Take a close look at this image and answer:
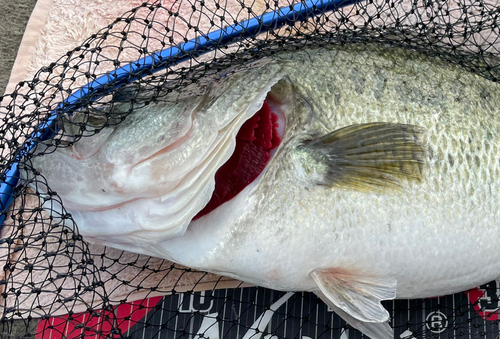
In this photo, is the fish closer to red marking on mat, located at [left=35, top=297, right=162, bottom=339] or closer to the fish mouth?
the fish mouth

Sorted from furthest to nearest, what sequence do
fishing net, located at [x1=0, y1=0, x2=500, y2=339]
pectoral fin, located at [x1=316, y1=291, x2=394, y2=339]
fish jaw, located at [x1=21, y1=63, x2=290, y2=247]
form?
fishing net, located at [x1=0, y1=0, x2=500, y2=339]
pectoral fin, located at [x1=316, y1=291, x2=394, y2=339]
fish jaw, located at [x1=21, y1=63, x2=290, y2=247]

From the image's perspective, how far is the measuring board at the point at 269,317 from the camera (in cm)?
185

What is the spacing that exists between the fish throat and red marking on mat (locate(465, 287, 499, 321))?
935 mm

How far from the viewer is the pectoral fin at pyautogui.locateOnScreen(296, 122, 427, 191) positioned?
149 cm

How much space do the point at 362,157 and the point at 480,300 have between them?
810mm

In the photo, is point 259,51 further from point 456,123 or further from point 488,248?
point 488,248

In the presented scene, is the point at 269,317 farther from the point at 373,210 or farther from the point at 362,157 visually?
the point at 362,157

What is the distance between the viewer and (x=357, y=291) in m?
1.54

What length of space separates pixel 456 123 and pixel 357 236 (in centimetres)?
47

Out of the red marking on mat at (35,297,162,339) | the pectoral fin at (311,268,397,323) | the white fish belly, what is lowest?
the red marking on mat at (35,297,162,339)

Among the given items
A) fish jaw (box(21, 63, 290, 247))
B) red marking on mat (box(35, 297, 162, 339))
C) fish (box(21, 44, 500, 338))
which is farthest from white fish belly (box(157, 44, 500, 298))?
red marking on mat (box(35, 297, 162, 339))

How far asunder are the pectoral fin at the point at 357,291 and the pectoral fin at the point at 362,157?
0.26 metres

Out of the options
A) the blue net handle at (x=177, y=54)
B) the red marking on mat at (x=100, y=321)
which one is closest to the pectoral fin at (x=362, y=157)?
the blue net handle at (x=177, y=54)

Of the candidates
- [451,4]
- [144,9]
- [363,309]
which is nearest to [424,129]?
[363,309]
